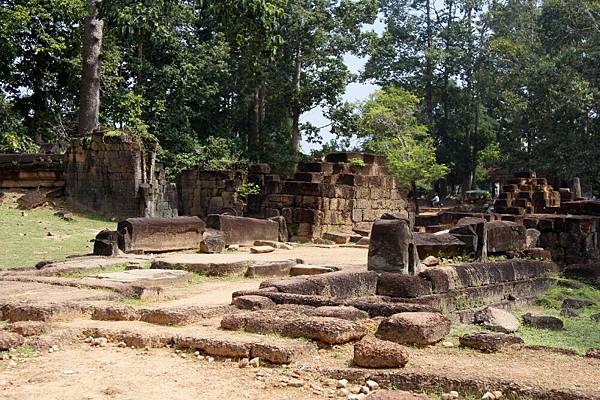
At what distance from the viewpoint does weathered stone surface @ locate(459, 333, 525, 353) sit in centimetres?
640

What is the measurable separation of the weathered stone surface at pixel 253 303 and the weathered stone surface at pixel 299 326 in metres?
0.76

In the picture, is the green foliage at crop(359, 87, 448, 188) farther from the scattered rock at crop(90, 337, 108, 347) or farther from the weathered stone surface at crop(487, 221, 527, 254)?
the scattered rock at crop(90, 337, 108, 347)

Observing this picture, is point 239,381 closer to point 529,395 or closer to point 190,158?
point 529,395

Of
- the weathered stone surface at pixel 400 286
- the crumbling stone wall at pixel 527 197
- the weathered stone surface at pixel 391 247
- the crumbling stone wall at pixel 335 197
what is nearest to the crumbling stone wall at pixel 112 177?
the crumbling stone wall at pixel 335 197

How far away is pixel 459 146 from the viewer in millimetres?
57656

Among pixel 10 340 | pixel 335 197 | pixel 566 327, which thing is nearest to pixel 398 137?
pixel 335 197

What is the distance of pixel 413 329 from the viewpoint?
6445mm

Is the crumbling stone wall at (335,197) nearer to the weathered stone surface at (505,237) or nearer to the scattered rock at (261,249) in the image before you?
the scattered rock at (261,249)

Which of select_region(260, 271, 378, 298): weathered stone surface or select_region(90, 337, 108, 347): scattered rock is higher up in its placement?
select_region(260, 271, 378, 298): weathered stone surface

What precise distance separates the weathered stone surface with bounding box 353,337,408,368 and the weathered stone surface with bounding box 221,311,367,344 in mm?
642

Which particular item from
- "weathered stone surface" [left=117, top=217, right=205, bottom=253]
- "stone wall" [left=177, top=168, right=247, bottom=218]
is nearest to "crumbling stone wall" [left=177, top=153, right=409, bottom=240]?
"stone wall" [left=177, top=168, right=247, bottom=218]

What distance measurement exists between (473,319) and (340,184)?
12183 millimetres

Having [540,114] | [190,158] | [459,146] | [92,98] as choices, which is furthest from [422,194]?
[92,98]

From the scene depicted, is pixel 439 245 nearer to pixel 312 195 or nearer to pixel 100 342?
pixel 312 195
